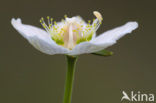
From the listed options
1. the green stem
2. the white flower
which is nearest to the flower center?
the white flower

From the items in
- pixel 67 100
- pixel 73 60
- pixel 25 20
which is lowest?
pixel 67 100

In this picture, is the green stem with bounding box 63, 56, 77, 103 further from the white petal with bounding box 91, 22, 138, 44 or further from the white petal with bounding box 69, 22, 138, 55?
the white petal with bounding box 91, 22, 138, 44

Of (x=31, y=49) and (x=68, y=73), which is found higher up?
(x=31, y=49)

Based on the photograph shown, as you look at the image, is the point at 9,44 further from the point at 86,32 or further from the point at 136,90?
the point at 86,32

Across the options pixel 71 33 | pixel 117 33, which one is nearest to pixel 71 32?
pixel 71 33

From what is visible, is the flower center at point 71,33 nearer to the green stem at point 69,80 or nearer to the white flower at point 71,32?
the white flower at point 71,32

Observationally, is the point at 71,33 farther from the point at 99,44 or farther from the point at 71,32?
the point at 99,44

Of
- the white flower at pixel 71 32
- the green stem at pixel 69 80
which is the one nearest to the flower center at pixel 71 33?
the white flower at pixel 71 32

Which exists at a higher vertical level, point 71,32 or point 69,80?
point 71,32

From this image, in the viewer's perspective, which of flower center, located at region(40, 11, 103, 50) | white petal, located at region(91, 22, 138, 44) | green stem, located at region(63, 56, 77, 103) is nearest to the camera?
green stem, located at region(63, 56, 77, 103)

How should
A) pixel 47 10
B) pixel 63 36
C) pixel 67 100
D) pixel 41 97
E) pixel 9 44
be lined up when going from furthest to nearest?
pixel 47 10, pixel 9 44, pixel 41 97, pixel 63 36, pixel 67 100

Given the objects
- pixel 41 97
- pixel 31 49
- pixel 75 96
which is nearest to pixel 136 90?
pixel 75 96
